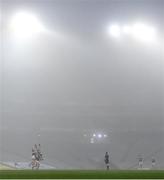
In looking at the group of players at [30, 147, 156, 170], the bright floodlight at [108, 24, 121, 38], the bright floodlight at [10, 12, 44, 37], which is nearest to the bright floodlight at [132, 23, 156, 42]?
the bright floodlight at [108, 24, 121, 38]

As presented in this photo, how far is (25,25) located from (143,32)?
66.0 inches

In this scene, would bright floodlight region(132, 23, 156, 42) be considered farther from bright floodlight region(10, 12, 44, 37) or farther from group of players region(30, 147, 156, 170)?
group of players region(30, 147, 156, 170)

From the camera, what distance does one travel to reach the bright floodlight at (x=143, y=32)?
4613 mm

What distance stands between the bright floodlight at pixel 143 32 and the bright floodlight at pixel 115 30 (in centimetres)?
21

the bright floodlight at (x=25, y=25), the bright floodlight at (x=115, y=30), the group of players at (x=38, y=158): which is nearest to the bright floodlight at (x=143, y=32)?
the bright floodlight at (x=115, y=30)

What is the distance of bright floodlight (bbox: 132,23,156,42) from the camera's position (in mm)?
4613

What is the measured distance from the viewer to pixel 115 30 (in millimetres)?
4680

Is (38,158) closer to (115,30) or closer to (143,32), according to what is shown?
(115,30)

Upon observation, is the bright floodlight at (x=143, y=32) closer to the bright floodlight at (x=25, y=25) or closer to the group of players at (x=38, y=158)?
the bright floodlight at (x=25, y=25)

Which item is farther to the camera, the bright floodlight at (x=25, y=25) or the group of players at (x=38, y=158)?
the bright floodlight at (x=25, y=25)

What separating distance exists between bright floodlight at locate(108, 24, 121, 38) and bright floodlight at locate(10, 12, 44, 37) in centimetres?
98

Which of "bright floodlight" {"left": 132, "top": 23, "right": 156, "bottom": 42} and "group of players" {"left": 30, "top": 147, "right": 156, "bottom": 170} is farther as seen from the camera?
"bright floodlight" {"left": 132, "top": 23, "right": 156, "bottom": 42}

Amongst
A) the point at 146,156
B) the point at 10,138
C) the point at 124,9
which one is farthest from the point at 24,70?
the point at 146,156

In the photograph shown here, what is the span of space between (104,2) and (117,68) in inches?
38.0
